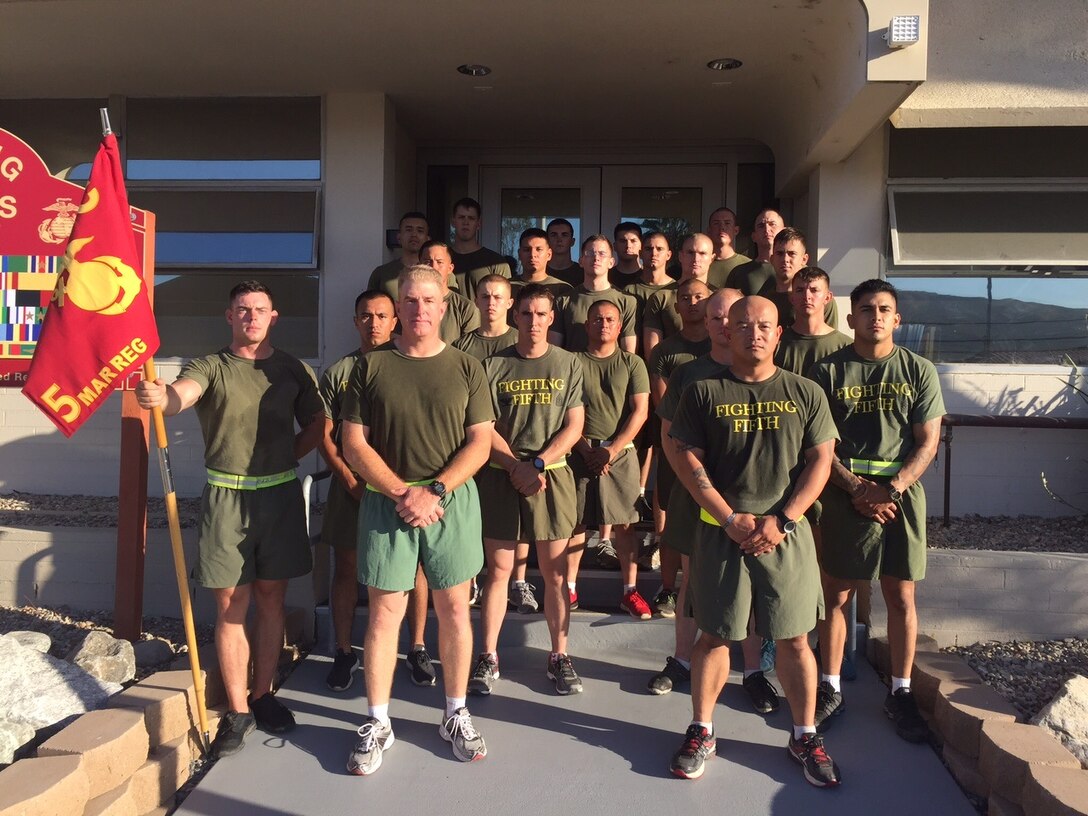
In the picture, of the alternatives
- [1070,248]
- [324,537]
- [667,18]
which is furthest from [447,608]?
[1070,248]

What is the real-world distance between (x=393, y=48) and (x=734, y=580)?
4.09 m

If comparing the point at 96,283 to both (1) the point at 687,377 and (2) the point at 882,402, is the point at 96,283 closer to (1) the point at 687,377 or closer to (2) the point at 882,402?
(1) the point at 687,377

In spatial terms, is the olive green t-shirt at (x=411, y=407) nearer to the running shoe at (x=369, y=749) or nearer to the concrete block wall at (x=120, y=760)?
the running shoe at (x=369, y=749)

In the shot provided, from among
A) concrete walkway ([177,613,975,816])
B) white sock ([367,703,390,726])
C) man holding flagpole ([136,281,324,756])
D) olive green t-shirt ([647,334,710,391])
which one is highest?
olive green t-shirt ([647,334,710,391])

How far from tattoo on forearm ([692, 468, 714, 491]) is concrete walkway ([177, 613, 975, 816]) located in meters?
1.08

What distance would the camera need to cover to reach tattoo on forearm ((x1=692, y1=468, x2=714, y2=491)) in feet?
9.86

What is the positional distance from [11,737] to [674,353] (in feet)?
10.5

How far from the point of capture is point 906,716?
3.42 m

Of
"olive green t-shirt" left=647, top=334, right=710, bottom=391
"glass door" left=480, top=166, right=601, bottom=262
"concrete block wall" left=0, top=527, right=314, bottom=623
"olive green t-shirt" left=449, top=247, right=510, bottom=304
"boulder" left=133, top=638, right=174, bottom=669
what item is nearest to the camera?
"boulder" left=133, top=638, right=174, bottom=669

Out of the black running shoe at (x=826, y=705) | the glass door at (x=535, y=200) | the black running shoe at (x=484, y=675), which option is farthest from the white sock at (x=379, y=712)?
the glass door at (x=535, y=200)

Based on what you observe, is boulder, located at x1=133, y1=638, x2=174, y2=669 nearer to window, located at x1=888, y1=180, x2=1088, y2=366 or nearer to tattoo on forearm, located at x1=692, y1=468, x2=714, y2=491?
tattoo on forearm, located at x1=692, y1=468, x2=714, y2=491

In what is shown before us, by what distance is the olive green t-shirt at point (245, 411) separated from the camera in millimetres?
3320

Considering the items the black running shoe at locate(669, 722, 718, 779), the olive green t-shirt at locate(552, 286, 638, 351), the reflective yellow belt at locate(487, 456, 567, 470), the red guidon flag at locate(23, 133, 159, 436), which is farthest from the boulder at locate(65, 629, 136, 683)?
the olive green t-shirt at locate(552, 286, 638, 351)

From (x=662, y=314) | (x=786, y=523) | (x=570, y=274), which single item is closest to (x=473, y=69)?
(x=570, y=274)
